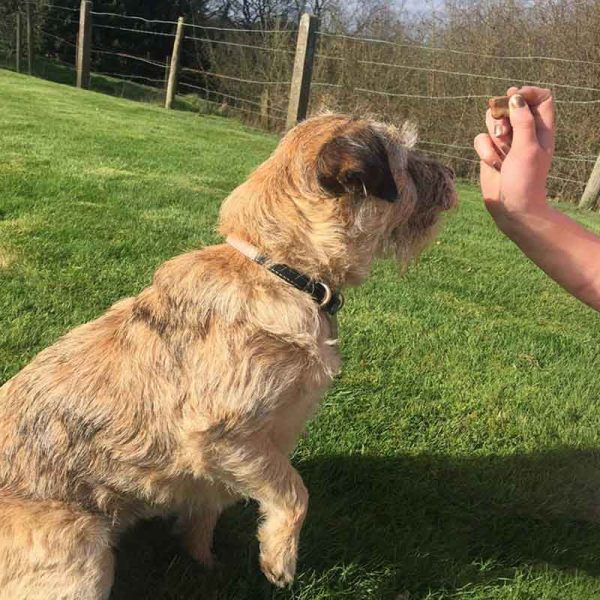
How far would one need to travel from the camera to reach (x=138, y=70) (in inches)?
1135

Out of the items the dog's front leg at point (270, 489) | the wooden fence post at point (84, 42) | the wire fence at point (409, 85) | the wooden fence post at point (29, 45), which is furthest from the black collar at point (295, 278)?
the wooden fence post at point (29, 45)

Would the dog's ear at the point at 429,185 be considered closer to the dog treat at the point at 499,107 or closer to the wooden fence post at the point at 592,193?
the dog treat at the point at 499,107

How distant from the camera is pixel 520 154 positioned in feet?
8.56

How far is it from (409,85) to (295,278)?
15.0 metres

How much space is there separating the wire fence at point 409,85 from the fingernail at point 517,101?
5404mm

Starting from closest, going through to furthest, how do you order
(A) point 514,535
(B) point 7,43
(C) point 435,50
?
1. (A) point 514,535
2. (C) point 435,50
3. (B) point 7,43

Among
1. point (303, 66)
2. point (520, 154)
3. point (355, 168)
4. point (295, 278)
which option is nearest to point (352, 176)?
point (355, 168)

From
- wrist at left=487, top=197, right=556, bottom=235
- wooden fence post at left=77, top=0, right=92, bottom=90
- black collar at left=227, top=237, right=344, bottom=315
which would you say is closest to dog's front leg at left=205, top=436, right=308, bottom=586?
black collar at left=227, top=237, right=344, bottom=315

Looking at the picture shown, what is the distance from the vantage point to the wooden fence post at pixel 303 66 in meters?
13.1

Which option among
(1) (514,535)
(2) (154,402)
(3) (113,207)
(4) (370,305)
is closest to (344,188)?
(2) (154,402)

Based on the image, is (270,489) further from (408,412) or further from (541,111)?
(541,111)

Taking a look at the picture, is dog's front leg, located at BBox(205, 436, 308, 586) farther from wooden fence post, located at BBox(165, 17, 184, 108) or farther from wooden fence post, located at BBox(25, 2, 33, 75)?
wooden fence post, located at BBox(25, 2, 33, 75)

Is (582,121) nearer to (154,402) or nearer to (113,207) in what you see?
(113,207)

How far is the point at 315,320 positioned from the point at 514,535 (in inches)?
67.6
